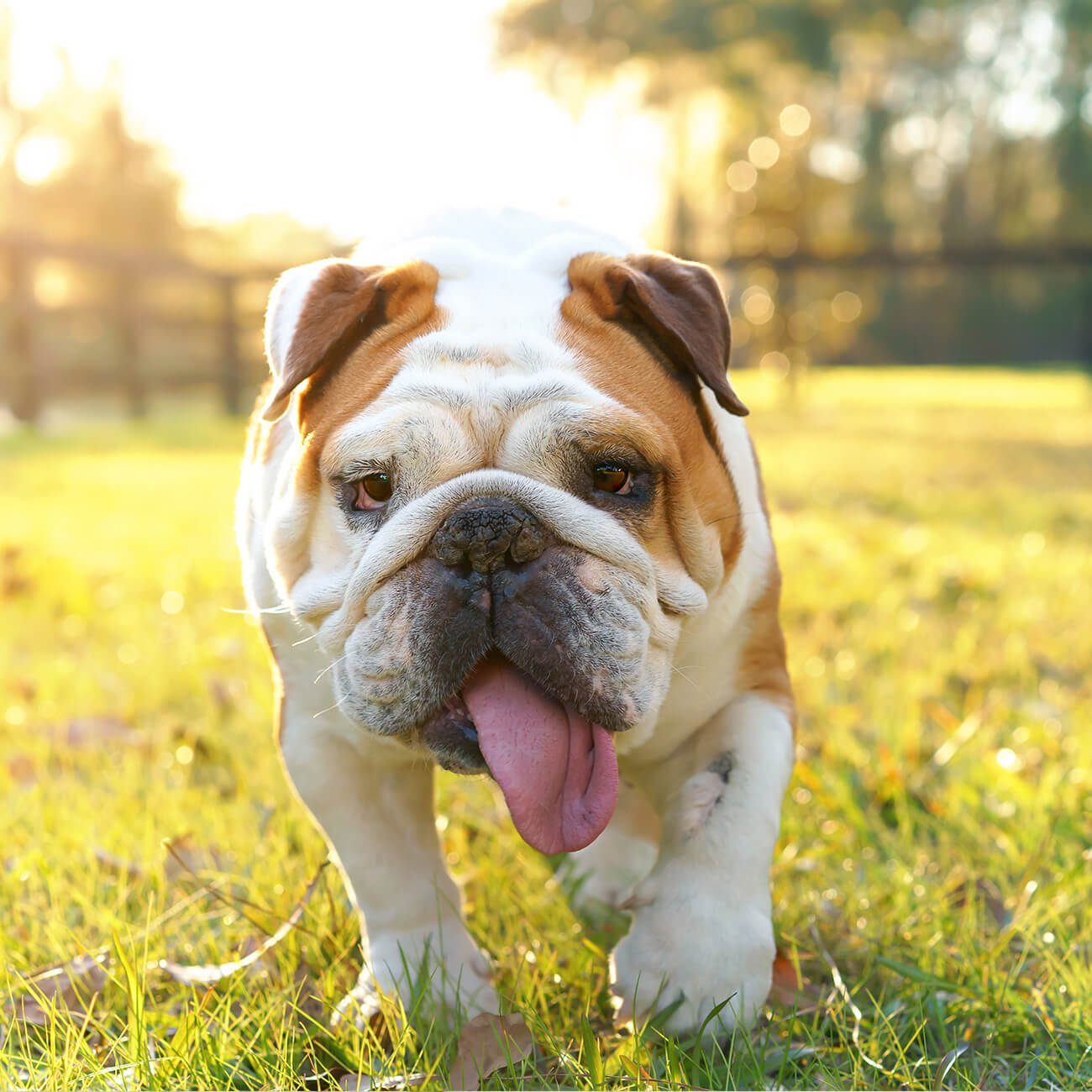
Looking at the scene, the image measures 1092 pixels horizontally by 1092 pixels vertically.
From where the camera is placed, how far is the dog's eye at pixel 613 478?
2357mm

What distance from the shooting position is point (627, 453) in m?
2.33

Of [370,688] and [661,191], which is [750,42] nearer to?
[661,191]

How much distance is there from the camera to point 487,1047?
223 cm

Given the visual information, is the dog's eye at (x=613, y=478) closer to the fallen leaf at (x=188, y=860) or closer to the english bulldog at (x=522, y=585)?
the english bulldog at (x=522, y=585)

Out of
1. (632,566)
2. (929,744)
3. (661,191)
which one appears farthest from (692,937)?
(661,191)

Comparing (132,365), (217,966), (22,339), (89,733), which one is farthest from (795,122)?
(217,966)

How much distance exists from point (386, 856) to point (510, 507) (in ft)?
2.76

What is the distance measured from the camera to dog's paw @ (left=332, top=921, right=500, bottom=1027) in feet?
7.70

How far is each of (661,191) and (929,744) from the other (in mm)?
35274

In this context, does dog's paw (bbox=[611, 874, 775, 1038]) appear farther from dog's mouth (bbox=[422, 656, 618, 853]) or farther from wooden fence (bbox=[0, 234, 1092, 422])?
wooden fence (bbox=[0, 234, 1092, 422])

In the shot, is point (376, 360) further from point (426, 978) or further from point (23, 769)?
point (23, 769)

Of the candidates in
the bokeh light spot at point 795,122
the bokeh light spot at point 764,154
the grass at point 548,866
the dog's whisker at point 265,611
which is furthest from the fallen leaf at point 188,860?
the bokeh light spot at point 795,122

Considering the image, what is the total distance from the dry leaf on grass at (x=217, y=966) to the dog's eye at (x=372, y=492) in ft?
2.53

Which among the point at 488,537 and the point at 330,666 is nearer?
the point at 488,537
